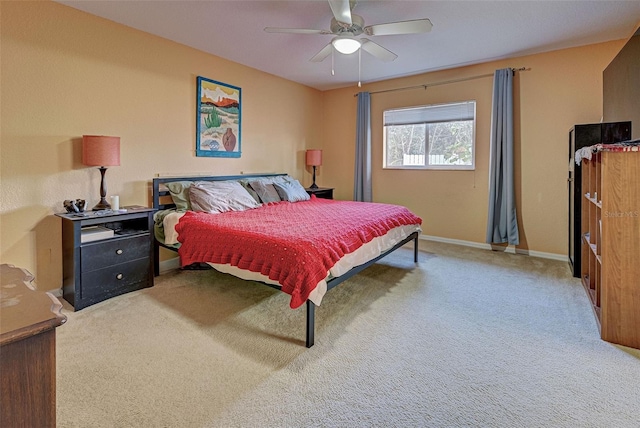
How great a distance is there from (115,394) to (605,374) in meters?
2.69

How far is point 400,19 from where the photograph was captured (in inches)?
128

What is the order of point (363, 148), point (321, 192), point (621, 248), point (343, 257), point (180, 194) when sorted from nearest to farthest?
point (621, 248), point (343, 257), point (180, 194), point (321, 192), point (363, 148)

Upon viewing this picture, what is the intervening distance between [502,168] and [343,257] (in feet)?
10.3

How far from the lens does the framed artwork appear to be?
4.17 meters

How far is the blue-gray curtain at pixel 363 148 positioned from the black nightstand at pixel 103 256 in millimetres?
3468

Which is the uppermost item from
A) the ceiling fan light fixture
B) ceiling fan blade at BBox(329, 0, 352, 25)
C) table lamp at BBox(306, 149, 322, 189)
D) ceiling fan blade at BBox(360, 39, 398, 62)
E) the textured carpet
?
ceiling fan blade at BBox(360, 39, 398, 62)

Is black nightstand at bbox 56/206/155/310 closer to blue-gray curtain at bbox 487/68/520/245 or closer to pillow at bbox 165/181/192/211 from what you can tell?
pillow at bbox 165/181/192/211

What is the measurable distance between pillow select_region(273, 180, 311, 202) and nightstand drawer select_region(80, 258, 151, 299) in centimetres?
186

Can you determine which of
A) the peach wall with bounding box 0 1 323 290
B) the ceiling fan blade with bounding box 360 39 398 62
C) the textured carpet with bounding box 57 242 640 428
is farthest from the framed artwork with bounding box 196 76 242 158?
the ceiling fan blade with bounding box 360 39 398 62

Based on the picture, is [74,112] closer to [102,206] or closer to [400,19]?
[102,206]

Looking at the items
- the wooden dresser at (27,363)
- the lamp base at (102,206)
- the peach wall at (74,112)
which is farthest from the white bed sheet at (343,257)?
the wooden dresser at (27,363)

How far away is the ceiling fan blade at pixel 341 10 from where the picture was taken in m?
2.35

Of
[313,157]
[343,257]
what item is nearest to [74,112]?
[343,257]

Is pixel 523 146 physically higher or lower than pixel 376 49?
lower
